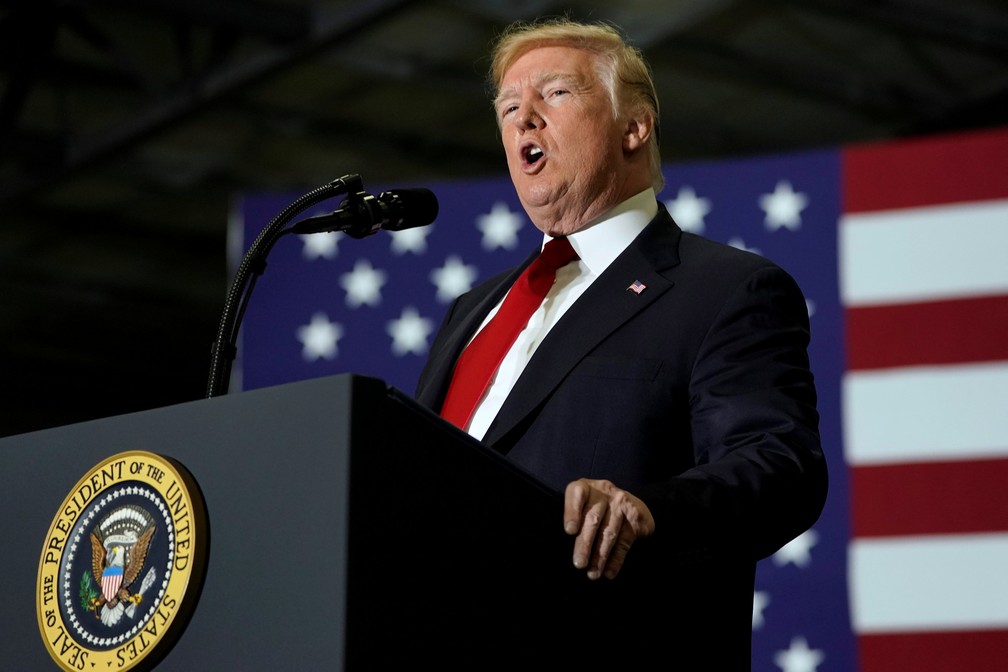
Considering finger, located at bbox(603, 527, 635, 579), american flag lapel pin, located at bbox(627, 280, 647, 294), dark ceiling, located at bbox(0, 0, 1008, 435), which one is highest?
dark ceiling, located at bbox(0, 0, 1008, 435)

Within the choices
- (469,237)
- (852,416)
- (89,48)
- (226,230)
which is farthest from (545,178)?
(226,230)

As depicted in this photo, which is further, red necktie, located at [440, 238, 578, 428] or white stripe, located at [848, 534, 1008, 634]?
white stripe, located at [848, 534, 1008, 634]

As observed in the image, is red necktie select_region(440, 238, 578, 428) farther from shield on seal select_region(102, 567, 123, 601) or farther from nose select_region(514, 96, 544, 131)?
shield on seal select_region(102, 567, 123, 601)

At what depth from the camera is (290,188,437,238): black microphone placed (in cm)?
147

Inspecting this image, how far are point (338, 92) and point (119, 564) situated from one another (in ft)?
18.4

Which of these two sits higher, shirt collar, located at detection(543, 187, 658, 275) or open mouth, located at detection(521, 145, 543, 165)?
open mouth, located at detection(521, 145, 543, 165)

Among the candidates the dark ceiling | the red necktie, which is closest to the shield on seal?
the red necktie

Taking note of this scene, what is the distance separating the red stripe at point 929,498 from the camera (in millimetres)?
3029

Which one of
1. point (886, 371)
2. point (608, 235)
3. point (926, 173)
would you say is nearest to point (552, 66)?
point (608, 235)

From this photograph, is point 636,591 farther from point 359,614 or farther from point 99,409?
point 99,409

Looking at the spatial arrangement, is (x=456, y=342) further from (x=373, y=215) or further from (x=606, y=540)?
(x=606, y=540)

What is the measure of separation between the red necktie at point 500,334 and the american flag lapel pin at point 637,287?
17cm

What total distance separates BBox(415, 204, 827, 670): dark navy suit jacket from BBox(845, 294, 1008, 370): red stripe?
167cm

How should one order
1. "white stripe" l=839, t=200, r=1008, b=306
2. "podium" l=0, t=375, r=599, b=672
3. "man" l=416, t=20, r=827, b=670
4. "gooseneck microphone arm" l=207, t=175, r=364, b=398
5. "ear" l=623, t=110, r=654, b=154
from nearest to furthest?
1. "podium" l=0, t=375, r=599, b=672
2. "man" l=416, t=20, r=827, b=670
3. "gooseneck microphone arm" l=207, t=175, r=364, b=398
4. "ear" l=623, t=110, r=654, b=154
5. "white stripe" l=839, t=200, r=1008, b=306
